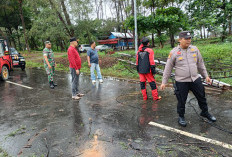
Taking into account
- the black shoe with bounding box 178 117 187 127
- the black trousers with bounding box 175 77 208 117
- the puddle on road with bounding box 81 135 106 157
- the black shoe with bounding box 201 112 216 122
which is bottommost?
the puddle on road with bounding box 81 135 106 157

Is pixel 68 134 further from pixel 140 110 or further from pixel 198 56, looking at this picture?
pixel 198 56

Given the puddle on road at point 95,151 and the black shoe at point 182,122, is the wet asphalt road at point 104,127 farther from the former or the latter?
the black shoe at point 182,122

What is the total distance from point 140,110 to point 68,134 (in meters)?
1.92

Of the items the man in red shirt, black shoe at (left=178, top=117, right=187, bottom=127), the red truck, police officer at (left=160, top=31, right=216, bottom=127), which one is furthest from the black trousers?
the red truck

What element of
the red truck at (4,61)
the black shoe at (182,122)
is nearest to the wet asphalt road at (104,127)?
the black shoe at (182,122)

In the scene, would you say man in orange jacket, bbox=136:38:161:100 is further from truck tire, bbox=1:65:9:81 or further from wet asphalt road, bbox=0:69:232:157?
truck tire, bbox=1:65:9:81

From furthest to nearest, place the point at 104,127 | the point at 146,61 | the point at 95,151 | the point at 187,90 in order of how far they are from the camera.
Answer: the point at 146,61 < the point at 104,127 < the point at 187,90 < the point at 95,151

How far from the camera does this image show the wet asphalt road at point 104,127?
2932 millimetres

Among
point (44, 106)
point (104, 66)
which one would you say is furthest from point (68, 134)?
point (104, 66)

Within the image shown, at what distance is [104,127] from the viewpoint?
3.77m

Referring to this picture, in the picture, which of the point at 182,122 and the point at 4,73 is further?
the point at 4,73

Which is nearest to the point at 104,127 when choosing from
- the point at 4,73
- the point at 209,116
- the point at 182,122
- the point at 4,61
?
the point at 182,122

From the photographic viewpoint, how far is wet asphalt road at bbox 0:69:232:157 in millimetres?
2932

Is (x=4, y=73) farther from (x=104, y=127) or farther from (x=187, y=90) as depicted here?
(x=187, y=90)
